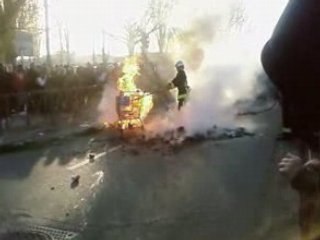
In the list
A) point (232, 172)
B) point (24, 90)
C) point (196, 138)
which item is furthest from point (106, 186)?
point (24, 90)

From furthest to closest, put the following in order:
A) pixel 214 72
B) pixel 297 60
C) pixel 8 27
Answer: pixel 8 27
pixel 214 72
pixel 297 60

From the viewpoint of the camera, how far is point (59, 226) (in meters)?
7.21

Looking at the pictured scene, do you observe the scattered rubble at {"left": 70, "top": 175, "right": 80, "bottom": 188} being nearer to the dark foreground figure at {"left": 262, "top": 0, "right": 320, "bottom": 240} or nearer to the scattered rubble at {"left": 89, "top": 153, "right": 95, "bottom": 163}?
the scattered rubble at {"left": 89, "top": 153, "right": 95, "bottom": 163}

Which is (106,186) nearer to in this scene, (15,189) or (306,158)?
(15,189)

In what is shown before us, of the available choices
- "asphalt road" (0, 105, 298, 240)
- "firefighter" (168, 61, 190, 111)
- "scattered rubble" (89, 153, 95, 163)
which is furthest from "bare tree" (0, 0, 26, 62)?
"scattered rubble" (89, 153, 95, 163)

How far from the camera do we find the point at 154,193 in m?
8.83

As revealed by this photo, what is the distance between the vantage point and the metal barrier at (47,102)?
56.6ft

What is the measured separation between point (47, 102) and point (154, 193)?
1039 cm

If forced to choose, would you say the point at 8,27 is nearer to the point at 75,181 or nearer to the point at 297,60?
the point at 75,181

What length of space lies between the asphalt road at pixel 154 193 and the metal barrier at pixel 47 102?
4058mm

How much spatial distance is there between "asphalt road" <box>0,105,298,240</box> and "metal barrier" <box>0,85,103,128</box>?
4058mm

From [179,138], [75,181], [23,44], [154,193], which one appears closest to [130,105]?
[179,138]

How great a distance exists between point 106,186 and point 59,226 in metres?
2.18

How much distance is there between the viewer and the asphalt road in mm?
7012
